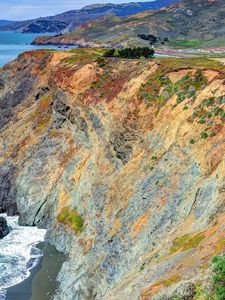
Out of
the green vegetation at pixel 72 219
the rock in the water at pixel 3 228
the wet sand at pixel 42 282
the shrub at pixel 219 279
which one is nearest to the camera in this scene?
the shrub at pixel 219 279

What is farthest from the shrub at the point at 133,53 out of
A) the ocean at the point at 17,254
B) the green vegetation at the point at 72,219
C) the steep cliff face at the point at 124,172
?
the ocean at the point at 17,254

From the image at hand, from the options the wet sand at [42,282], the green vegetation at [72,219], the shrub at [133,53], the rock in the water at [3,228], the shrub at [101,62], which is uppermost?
the shrub at [101,62]

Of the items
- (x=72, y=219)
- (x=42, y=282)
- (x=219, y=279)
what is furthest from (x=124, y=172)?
(x=219, y=279)

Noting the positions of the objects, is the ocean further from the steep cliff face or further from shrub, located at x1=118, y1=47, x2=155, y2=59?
shrub, located at x1=118, y1=47, x2=155, y2=59

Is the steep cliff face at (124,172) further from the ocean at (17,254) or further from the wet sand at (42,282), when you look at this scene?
the ocean at (17,254)

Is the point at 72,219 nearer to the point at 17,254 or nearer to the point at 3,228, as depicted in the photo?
the point at 17,254

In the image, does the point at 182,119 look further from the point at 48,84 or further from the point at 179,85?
the point at 48,84
